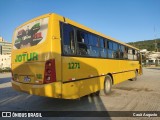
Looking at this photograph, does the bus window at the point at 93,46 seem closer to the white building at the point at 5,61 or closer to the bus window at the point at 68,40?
the bus window at the point at 68,40

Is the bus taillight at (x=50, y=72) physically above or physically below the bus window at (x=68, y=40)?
below

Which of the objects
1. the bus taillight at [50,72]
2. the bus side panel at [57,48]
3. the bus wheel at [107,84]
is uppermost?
the bus side panel at [57,48]

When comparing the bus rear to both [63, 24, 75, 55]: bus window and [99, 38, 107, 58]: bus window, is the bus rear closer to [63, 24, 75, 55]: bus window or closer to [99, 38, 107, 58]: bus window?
[63, 24, 75, 55]: bus window

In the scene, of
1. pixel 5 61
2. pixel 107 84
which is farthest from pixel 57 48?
pixel 5 61

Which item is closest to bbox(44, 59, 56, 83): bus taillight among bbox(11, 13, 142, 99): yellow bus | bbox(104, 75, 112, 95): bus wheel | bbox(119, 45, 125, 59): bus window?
bbox(11, 13, 142, 99): yellow bus

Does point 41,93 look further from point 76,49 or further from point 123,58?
point 123,58

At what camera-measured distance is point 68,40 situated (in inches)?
270

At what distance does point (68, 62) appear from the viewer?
6699 mm

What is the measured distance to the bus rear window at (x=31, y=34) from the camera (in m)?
6.64

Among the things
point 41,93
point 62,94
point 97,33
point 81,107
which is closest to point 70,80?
point 62,94

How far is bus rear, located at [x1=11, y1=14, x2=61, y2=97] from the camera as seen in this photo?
6207mm

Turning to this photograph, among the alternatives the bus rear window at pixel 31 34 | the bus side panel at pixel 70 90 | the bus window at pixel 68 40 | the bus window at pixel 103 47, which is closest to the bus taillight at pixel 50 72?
the bus side panel at pixel 70 90

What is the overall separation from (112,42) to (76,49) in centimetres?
454

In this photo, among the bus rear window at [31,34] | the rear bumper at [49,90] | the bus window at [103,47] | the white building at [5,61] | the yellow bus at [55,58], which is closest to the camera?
the rear bumper at [49,90]
